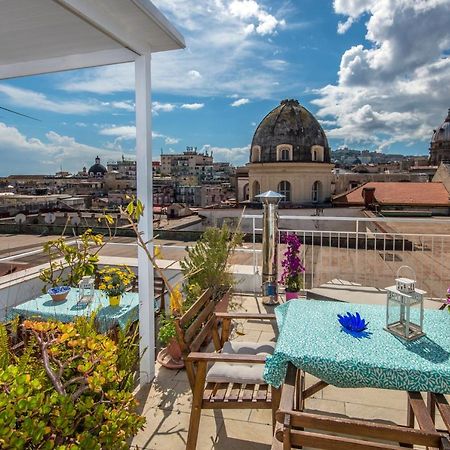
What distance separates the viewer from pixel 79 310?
306 cm

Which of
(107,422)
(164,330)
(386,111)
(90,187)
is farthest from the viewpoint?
(90,187)

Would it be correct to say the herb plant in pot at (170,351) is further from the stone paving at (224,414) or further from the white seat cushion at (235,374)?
the white seat cushion at (235,374)

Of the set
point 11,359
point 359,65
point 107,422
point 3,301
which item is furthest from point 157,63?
point 359,65

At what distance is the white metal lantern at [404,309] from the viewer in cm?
191

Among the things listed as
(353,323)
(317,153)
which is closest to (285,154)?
(317,153)

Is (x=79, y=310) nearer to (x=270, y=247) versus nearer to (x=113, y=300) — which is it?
(x=113, y=300)

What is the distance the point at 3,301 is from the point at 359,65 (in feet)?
48.9

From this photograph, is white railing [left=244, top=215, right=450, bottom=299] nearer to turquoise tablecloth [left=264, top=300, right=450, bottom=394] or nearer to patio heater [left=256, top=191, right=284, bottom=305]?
patio heater [left=256, top=191, right=284, bottom=305]

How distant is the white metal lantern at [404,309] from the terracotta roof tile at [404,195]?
24.6 meters

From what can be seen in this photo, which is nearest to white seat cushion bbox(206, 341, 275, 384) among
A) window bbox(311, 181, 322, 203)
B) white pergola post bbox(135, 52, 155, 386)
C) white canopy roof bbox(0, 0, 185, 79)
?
white pergola post bbox(135, 52, 155, 386)

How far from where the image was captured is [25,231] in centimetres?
1062

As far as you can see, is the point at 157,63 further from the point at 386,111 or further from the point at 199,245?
the point at 386,111

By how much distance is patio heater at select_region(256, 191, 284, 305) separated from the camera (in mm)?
4430

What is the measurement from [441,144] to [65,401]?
82.6 metres
